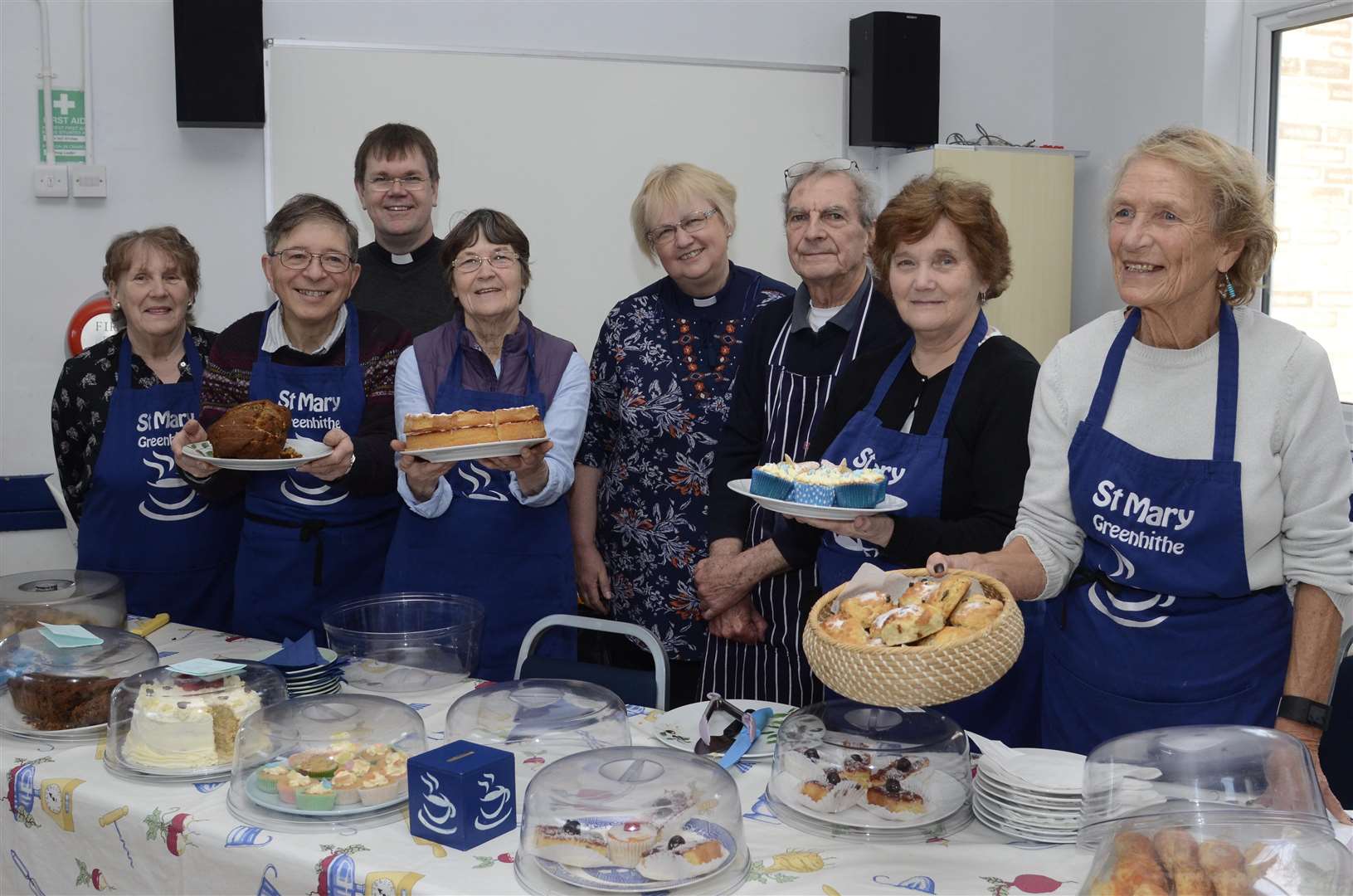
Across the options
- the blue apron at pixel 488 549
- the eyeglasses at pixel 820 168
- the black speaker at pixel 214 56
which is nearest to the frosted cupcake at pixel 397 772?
the blue apron at pixel 488 549

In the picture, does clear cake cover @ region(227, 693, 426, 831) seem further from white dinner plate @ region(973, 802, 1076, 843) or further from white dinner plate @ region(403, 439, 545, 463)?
white dinner plate @ region(973, 802, 1076, 843)

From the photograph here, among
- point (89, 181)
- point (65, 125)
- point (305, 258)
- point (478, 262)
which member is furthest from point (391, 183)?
point (65, 125)

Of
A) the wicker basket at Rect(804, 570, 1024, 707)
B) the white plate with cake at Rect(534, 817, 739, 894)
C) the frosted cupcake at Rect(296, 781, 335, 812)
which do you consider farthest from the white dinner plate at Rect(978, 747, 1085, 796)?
the frosted cupcake at Rect(296, 781, 335, 812)

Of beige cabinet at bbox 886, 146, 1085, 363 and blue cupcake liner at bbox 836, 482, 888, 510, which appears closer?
blue cupcake liner at bbox 836, 482, 888, 510

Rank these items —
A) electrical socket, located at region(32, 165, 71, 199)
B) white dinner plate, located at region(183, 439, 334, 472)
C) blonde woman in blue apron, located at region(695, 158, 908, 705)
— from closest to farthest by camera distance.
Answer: white dinner plate, located at region(183, 439, 334, 472), blonde woman in blue apron, located at region(695, 158, 908, 705), electrical socket, located at region(32, 165, 71, 199)

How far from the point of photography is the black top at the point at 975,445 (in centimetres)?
224

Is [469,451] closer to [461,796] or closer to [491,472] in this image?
[491,472]

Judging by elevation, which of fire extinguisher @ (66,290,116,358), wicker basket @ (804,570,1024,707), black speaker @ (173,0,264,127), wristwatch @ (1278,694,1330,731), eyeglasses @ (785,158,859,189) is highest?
black speaker @ (173,0,264,127)

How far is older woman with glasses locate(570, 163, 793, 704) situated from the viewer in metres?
3.06

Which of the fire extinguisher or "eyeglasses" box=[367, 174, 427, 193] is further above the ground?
"eyeglasses" box=[367, 174, 427, 193]

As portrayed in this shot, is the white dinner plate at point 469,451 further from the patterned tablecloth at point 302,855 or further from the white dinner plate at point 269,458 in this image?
the patterned tablecloth at point 302,855

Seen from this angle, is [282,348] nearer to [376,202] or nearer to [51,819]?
[376,202]

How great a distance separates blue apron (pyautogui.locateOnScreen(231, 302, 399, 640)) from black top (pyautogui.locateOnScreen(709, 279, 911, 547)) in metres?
0.88

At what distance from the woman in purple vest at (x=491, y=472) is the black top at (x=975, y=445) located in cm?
87
